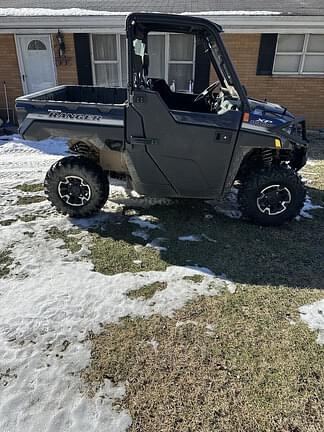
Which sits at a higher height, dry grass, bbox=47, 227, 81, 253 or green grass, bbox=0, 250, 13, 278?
green grass, bbox=0, 250, 13, 278

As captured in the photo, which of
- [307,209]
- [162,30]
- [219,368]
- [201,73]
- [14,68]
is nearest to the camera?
[219,368]

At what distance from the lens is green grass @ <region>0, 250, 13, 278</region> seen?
3.35 metres

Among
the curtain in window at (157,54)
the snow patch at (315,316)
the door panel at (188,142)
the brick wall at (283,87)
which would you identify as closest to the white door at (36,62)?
the curtain in window at (157,54)

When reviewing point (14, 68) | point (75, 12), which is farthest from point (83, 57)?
point (14, 68)

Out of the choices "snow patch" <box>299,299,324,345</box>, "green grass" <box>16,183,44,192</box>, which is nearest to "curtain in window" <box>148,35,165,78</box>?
"green grass" <box>16,183,44,192</box>

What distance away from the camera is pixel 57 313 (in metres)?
2.86

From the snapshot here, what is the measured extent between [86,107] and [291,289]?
297cm

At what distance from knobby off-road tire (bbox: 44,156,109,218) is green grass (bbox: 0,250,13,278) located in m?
1.00

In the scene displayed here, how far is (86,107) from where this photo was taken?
12.9 ft

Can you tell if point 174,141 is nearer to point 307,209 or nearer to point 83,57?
point 307,209

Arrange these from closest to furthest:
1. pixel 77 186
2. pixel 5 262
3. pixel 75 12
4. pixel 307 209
Result: pixel 5 262, pixel 77 186, pixel 307 209, pixel 75 12

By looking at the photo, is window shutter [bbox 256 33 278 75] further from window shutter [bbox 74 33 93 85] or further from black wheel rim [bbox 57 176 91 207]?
black wheel rim [bbox 57 176 91 207]

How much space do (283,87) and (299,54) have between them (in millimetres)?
880

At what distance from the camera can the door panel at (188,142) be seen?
3775 millimetres
